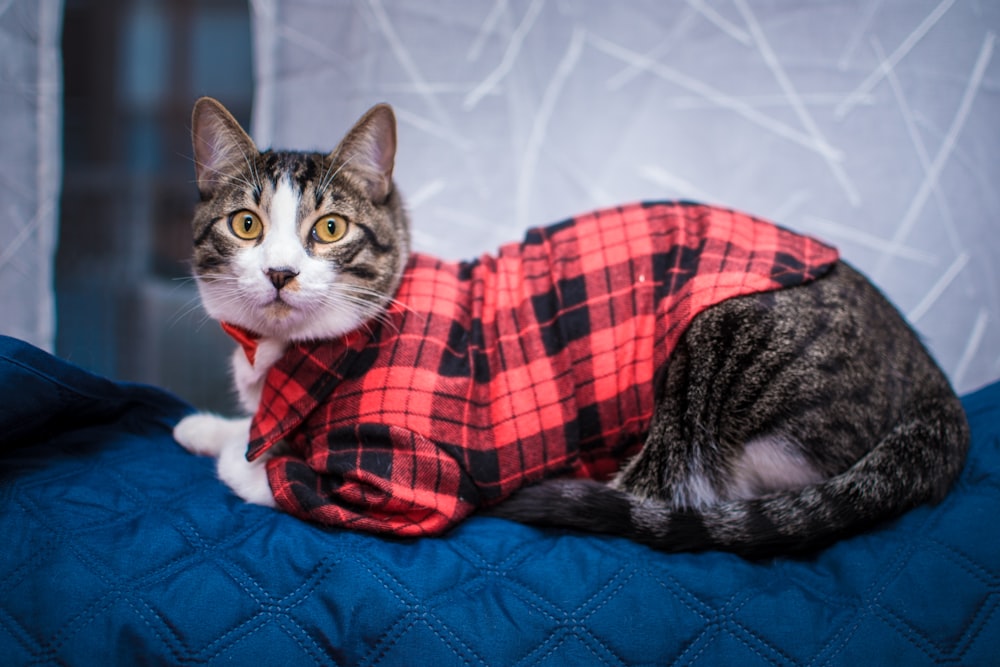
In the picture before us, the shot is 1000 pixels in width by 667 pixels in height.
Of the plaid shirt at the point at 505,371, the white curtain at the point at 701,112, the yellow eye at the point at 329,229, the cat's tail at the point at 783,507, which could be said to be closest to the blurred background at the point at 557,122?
the white curtain at the point at 701,112

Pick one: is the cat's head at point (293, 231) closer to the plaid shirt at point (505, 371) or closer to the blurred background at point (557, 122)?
the plaid shirt at point (505, 371)

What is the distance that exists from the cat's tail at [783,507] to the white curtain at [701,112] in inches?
24.8

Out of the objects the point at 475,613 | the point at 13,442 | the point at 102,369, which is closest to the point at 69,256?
the point at 102,369

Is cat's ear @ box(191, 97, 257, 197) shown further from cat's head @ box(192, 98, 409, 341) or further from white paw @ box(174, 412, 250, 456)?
white paw @ box(174, 412, 250, 456)

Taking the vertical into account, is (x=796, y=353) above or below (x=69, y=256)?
above

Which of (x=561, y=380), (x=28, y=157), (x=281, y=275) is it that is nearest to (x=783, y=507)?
(x=561, y=380)

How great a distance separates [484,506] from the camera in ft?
3.43

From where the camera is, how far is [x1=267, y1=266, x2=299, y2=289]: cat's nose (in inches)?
35.1

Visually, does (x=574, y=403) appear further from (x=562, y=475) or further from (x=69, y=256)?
(x=69, y=256)

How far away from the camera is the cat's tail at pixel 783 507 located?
0.90 metres

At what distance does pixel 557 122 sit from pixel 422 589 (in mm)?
1182

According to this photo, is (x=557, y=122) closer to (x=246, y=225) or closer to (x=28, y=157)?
(x=246, y=225)

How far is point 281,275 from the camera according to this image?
89 cm

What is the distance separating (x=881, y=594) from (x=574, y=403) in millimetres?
498
